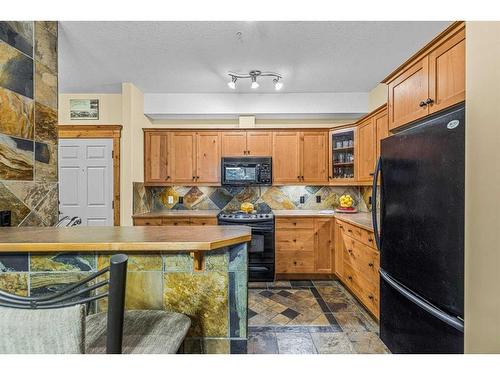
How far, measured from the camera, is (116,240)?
118 cm

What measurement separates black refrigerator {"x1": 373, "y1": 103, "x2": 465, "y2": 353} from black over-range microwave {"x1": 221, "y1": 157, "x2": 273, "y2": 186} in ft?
7.28

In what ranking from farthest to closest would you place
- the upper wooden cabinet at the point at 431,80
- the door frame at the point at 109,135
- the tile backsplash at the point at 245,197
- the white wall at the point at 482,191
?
the tile backsplash at the point at 245,197 → the door frame at the point at 109,135 → the upper wooden cabinet at the point at 431,80 → the white wall at the point at 482,191

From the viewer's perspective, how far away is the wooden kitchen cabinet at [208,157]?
12.8 feet

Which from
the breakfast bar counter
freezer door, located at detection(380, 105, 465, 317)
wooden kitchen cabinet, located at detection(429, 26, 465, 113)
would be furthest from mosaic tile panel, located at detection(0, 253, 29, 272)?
wooden kitchen cabinet, located at detection(429, 26, 465, 113)

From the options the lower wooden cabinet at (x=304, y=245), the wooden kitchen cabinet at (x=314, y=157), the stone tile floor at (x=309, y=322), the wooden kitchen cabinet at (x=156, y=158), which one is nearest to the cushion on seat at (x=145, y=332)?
the stone tile floor at (x=309, y=322)

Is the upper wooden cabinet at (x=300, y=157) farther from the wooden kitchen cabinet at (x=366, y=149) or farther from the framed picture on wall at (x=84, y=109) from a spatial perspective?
the framed picture on wall at (x=84, y=109)

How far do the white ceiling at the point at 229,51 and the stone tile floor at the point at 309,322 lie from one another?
2755mm

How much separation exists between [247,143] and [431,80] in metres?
2.61

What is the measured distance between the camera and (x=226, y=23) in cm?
221

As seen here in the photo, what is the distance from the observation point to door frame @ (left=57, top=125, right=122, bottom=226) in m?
3.77

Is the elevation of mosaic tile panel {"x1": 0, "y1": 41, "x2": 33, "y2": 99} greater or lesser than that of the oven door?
greater

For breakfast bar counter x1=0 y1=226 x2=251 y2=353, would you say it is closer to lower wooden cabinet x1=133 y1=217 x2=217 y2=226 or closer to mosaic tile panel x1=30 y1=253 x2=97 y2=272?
mosaic tile panel x1=30 y1=253 x2=97 y2=272
